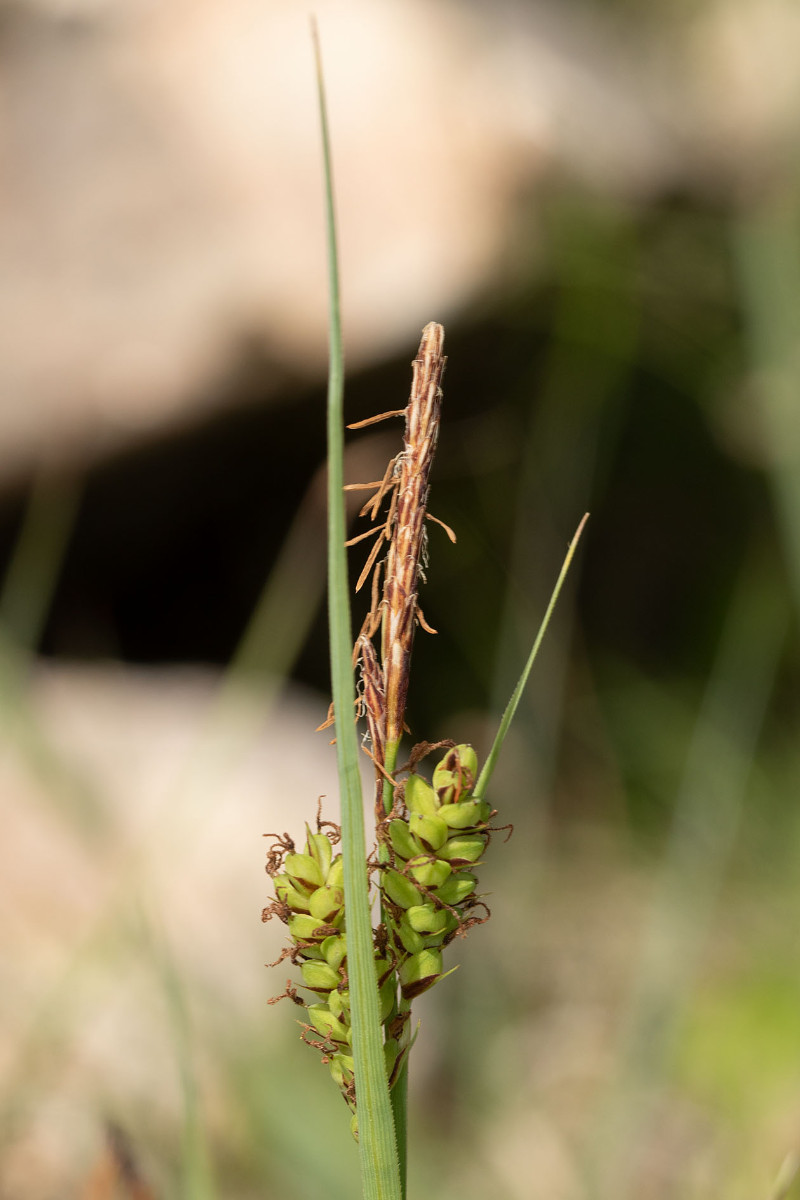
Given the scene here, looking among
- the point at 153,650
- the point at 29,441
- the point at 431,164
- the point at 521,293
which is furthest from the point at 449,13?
the point at 153,650

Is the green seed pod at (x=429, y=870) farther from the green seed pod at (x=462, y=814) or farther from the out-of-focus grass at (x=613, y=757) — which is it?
the out-of-focus grass at (x=613, y=757)

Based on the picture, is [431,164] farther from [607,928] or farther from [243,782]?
[607,928]

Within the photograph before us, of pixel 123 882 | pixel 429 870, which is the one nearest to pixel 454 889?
pixel 429 870

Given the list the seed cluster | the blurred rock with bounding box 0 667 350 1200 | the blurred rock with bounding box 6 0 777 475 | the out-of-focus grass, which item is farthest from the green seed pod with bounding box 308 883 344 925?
the blurred rock with bounding box 6 0 777 475

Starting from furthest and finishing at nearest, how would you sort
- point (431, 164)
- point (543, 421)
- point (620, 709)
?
point (620, 709) < point (543, 421) < point (431, 164)

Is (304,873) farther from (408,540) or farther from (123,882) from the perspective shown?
(123,882)

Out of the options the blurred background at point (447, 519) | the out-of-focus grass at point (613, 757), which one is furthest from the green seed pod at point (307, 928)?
the blurred background at point (447, 519)
